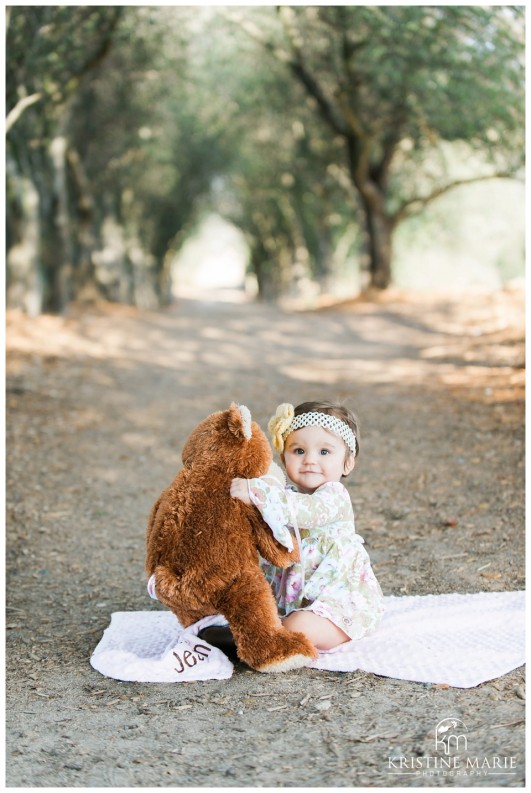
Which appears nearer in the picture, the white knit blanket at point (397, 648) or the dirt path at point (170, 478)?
the dirt path at point (170, 478)

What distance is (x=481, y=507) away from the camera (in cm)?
649

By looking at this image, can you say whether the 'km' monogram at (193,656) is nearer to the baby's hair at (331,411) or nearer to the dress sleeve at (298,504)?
the dress sleeve at (298,504)

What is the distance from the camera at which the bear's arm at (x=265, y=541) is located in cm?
364

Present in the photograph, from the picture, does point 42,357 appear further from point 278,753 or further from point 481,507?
point 278,753

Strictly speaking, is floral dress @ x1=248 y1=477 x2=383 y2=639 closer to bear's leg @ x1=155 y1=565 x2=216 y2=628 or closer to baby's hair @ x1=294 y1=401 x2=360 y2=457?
baby's hair @ x1=294 y1=401 x2=360 y2=457

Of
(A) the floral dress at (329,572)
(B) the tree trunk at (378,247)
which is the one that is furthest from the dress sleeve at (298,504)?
(B) the tree trunk at (378,247)

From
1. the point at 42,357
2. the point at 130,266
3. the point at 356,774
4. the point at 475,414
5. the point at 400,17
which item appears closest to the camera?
the point at 356,774

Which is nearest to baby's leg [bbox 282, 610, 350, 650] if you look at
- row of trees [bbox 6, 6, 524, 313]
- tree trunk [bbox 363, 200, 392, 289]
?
row of trees [bbox 6, 6, 524, 313]

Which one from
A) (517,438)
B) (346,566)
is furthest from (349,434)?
(517,438)

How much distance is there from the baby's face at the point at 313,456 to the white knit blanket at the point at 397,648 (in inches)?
29.9

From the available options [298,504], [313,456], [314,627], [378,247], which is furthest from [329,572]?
[378,247]

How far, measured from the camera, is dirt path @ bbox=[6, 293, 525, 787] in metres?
3.01

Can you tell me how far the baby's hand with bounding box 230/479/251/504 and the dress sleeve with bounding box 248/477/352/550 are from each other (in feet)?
0.06

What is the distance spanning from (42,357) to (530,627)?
36.2 ft
